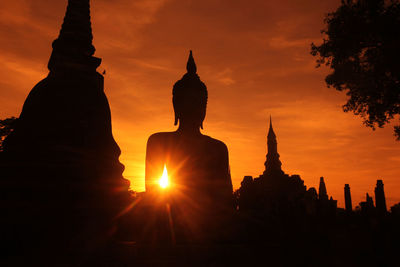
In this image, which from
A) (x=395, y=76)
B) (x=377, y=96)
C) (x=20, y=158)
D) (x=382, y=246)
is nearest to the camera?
(x=382, y=246)

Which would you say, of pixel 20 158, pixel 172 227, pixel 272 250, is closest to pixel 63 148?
pixel 20 158

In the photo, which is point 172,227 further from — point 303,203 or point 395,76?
point 395,76

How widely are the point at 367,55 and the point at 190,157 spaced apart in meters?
10.4

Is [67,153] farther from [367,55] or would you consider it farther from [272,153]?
[272,153]

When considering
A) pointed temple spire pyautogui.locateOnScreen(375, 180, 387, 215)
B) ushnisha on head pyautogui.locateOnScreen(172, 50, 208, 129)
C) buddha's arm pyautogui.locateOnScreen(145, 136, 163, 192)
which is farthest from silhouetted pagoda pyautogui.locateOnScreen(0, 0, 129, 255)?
pointed temple spire pyautogui.locateOnScreen(375, 180, 387, 215)

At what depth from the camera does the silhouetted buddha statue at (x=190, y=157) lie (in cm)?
944

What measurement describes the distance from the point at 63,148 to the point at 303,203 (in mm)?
8943

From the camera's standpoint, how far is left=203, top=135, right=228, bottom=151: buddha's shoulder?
10.1 metres

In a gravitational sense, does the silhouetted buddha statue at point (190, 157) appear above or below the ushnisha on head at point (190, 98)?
below

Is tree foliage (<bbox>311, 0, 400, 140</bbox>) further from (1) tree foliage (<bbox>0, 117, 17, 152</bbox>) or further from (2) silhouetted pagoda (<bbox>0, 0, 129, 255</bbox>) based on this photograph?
(1) tree foliage (<bbox>0, 117, 17, 152</bbox>)

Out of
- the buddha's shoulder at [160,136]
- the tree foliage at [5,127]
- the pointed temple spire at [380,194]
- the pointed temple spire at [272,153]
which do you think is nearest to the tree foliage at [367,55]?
the pointed temple spire at [380,194]

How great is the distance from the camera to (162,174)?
9.79m

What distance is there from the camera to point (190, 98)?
10.1m

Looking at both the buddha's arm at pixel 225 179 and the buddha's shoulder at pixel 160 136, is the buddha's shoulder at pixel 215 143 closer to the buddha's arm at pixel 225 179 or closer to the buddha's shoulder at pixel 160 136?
the buddha's arm at pixel 225 179
